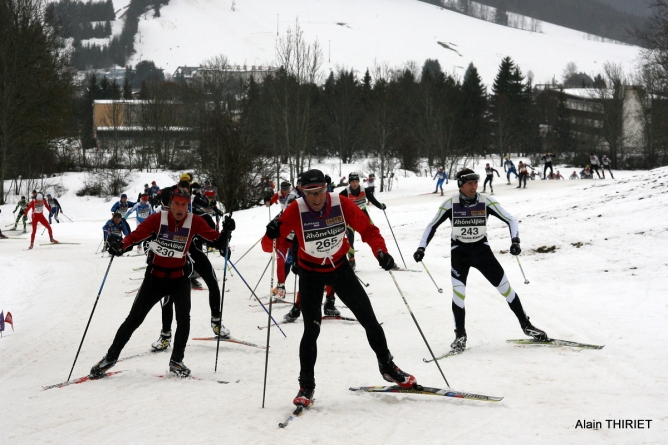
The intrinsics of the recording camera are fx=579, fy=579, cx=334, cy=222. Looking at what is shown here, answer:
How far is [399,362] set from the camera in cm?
650

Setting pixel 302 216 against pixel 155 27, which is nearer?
pixel 302 216

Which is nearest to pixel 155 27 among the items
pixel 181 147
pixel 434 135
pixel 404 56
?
pixel 404 56

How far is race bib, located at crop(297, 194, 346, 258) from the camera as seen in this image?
4.99m

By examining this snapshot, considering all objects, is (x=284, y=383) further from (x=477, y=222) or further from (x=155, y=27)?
(x=155, y=27)

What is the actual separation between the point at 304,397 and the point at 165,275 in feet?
7.05

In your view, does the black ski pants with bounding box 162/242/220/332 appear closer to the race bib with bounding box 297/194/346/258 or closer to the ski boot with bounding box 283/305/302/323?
the ski boot with bounding box 283/305/302/323

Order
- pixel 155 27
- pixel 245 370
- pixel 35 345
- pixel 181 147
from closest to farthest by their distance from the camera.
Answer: pixel 245 370
pixel 35 345
pixel 181 147
pixel 155 27

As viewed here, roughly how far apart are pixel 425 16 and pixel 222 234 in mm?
208106

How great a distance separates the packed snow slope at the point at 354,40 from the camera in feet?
500

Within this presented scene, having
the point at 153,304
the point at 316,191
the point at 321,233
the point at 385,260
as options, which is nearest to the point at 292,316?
the point at 153,304

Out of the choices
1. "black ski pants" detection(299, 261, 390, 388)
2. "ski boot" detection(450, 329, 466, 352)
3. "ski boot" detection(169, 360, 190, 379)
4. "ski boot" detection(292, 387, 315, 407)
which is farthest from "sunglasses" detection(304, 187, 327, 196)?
"ski boot" detection(450, 329, 466, 352)

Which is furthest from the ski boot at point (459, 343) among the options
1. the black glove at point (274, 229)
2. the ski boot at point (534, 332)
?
the black glove at point (274, 229)

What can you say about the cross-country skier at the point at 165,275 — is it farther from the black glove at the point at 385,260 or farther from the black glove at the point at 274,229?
the black glove at the point at 385,260

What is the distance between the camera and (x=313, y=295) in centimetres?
503
